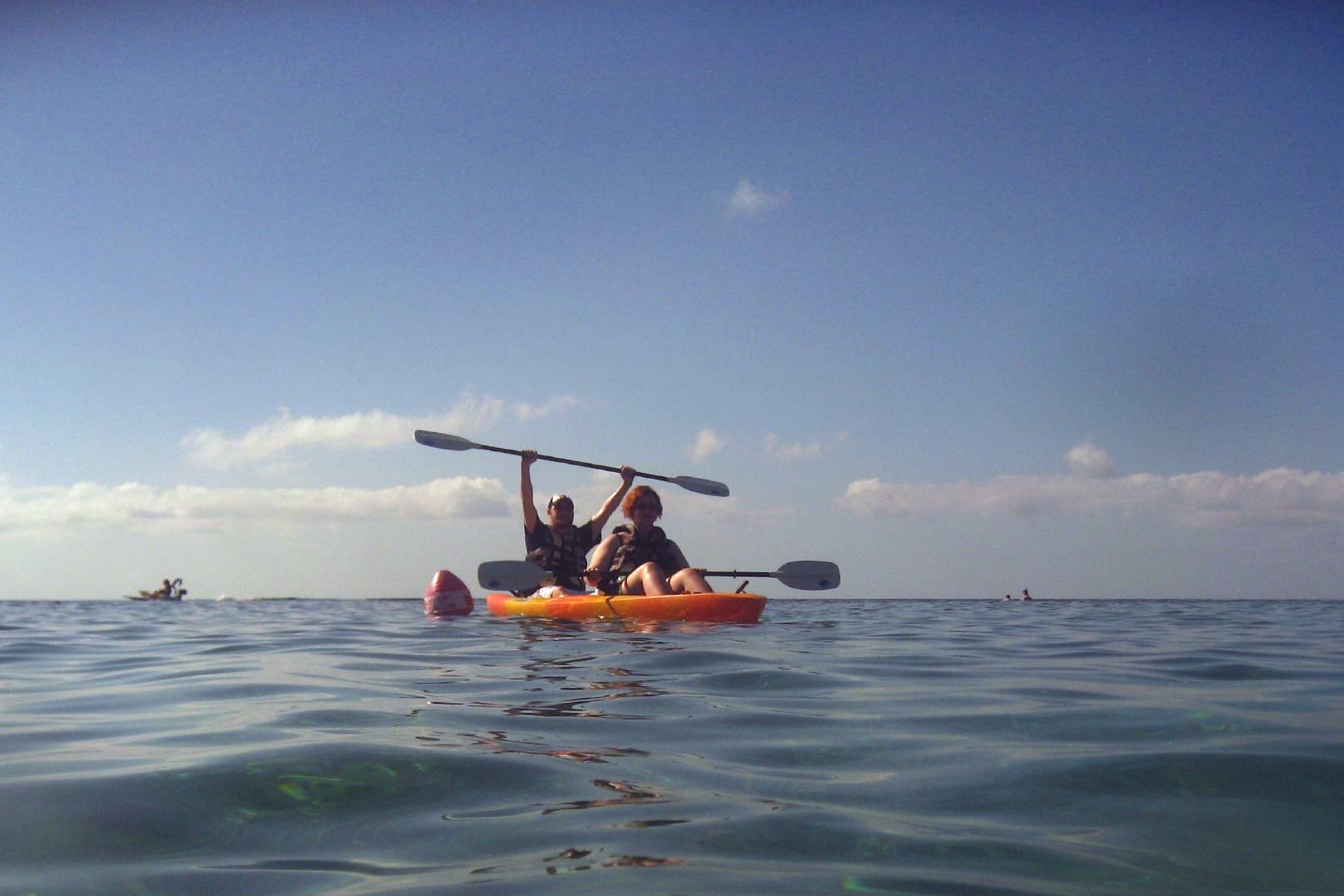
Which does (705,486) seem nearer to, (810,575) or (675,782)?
(810,575)

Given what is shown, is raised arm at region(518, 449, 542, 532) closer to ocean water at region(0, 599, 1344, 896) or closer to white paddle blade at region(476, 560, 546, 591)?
white paddle blade at region(476, 560, 546, 591)

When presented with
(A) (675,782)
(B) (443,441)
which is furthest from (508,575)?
(A) (675,782)

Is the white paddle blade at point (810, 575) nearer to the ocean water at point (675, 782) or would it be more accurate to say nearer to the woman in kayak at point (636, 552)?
the woman in kayak at point (636, 552)

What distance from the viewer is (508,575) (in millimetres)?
10648

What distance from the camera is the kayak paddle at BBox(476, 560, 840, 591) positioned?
1065 centimetres

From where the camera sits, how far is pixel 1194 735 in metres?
3.36

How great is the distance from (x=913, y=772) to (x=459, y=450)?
11.4 meters

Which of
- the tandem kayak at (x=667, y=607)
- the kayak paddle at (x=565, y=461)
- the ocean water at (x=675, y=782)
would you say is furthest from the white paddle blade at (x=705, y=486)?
the ocean water at (x=675, y=782)

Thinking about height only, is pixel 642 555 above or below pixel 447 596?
above

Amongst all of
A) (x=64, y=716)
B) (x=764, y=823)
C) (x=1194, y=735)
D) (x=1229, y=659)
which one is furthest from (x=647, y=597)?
(x=764, y=823)

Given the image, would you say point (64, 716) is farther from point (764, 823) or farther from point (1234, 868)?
point (1234, 868)

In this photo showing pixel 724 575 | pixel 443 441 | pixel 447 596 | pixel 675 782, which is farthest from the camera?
pixel 443 441

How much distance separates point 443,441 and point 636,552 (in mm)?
4488

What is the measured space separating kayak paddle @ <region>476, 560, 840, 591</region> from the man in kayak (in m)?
0.37
